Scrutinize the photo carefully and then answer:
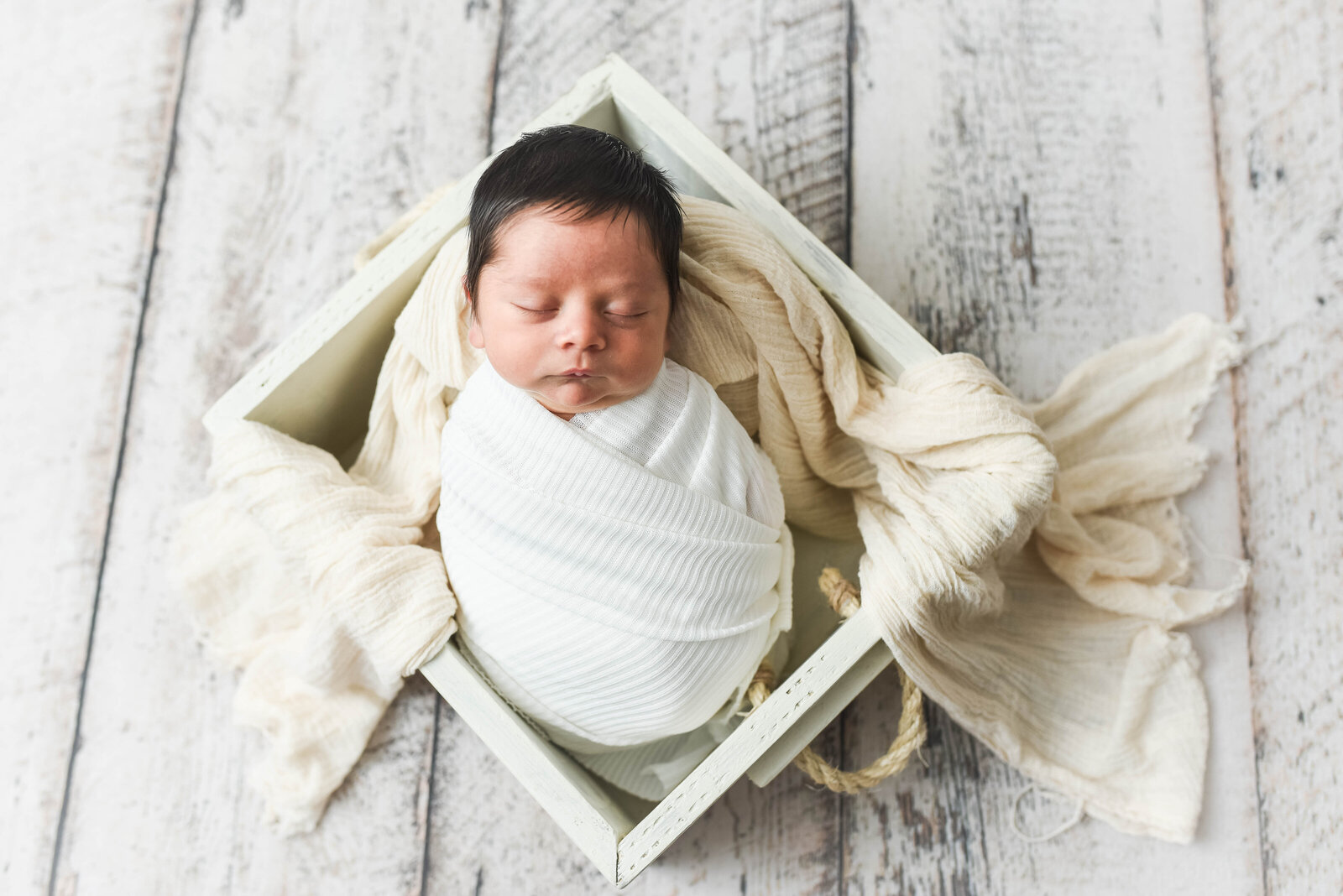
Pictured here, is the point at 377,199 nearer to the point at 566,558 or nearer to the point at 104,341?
the point at 104,341

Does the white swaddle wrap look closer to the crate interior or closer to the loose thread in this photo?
the crate interior

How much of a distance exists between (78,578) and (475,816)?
493 mm

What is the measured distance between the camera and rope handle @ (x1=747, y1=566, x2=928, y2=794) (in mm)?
851

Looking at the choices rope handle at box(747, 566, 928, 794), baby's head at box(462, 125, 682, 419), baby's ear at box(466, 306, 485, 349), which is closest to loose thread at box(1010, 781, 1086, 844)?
rope handle at box(747, 566, 928, 794)

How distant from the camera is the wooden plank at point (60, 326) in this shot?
3.43 ft

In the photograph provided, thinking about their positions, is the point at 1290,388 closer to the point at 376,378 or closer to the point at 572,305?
the point at 572,305

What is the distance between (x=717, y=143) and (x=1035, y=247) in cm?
37

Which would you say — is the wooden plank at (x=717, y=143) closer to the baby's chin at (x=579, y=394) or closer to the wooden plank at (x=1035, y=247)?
the wooden plank at (x=1035, y=247)

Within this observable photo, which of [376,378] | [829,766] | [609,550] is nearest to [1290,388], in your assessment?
[829,766]

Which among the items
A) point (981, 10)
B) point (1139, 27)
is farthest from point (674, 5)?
point (1139, 27)

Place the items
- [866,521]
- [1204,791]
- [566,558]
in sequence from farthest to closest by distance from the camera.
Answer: [1204,791]
[866,521]
[566,558]

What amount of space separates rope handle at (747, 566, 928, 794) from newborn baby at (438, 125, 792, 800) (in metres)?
0.03

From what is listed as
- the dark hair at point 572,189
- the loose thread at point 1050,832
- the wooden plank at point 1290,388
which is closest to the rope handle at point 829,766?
the loose thread at point 1050,832

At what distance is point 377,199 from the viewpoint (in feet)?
3.70
